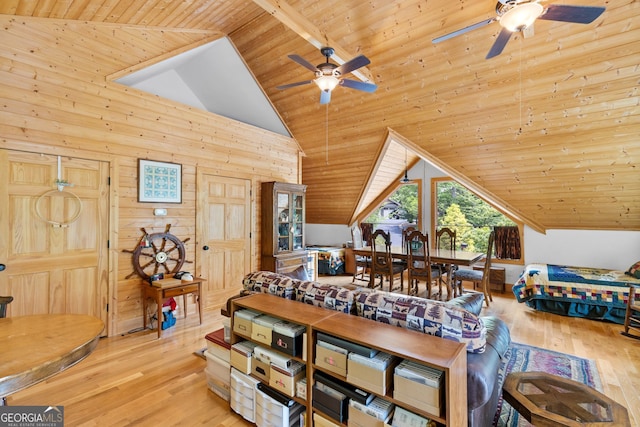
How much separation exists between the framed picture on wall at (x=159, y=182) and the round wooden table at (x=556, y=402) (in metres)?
4.03

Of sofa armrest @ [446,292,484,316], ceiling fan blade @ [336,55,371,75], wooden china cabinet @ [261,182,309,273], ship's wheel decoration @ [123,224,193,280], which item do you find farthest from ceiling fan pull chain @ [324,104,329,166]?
sofa armrest @ [446,292,484,316]

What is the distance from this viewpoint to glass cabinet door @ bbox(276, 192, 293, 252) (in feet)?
17.0

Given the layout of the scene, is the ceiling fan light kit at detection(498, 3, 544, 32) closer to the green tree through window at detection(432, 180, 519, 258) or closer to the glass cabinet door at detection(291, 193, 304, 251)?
the glass cabinet door at detection(291, 193, 304, 251)

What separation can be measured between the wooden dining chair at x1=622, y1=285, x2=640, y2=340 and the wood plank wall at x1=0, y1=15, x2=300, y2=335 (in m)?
5.55

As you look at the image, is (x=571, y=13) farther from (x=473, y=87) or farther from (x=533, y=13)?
(x=473, y=87)

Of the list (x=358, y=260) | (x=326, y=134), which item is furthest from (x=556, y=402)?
(x=326, y=134)

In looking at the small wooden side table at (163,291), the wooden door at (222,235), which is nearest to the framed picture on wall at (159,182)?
the wooden door at (222,235)

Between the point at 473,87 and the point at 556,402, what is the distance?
3345 millimetres

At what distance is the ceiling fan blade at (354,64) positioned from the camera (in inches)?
105

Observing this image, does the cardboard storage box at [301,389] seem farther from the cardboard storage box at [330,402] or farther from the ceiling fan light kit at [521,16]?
the ceiling fan light kit at [521,16]

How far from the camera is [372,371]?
1453 mm

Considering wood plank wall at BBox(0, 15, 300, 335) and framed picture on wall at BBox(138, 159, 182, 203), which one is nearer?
wood plank wall at BBox(0, 15, 300, 335)

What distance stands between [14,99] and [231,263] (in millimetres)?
3107

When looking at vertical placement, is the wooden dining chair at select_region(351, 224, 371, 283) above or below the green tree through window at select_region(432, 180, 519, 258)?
below
